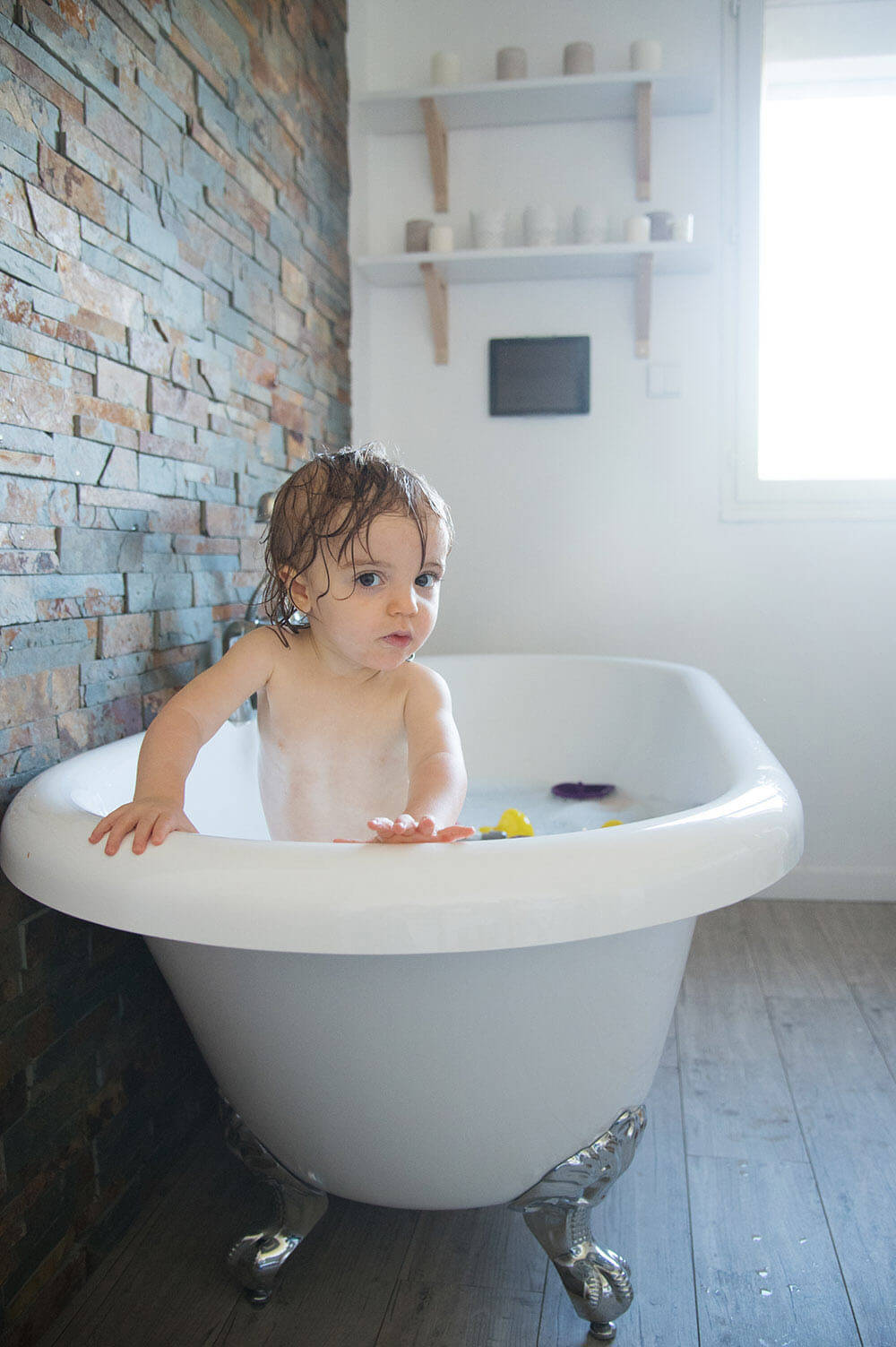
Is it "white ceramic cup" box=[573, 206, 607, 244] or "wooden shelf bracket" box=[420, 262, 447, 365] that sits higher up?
"white ceramic cup" box=[573, 206, 607, 244]

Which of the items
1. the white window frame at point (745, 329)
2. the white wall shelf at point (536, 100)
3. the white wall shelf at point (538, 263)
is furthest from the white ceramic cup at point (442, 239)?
the white window frame at point (745, 329)

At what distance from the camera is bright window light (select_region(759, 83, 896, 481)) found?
7.97 feet

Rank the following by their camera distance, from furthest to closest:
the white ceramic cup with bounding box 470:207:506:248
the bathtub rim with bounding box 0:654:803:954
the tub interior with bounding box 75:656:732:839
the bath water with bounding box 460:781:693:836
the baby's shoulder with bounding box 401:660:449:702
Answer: the white ceramic cup with bounding box 470:207:506:248 → the bath water with bounding box 460:781:693:836 → the tub interior with bounding box 75:656:732:839 → the baby's shoulder with bounding box 401:660:449:702 → the bathtub rim with bounding box 0:654:803:954

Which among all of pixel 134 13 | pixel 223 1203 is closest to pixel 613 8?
pixel 134 13

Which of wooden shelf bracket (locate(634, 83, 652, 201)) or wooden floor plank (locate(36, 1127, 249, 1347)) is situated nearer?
wooden floor plank (locate(36, 1127, 249, 1347))

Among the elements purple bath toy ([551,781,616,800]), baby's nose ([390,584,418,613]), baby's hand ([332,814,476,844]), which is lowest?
purple bath toy ([551,781,616,800])

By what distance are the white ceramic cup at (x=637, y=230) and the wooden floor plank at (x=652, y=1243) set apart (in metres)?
1.83

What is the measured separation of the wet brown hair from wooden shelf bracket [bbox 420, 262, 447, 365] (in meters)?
1.44

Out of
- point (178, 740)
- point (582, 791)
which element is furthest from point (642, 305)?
point (178, 740)

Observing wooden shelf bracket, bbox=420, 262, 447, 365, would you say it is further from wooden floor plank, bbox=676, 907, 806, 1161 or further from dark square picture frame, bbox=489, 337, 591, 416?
wooden floor plank, bbox=676, 907, 806, 1161

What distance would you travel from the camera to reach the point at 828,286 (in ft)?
8.08

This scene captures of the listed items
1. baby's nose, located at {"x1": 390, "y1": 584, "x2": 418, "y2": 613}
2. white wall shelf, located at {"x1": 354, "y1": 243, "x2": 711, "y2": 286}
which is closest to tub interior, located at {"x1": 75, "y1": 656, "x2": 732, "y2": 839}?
baby's nose, located at {"x1": 390, "y1": 584, "x2": 418, "y2": 613}

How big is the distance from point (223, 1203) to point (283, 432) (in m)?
1.40

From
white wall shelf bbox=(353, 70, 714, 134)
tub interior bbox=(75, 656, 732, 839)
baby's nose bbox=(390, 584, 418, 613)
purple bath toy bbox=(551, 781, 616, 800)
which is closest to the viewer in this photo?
baby's nose bbox=(390, 584, 418, 613)
